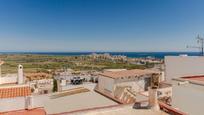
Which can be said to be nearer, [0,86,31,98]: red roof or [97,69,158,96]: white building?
[0,86,31,98]: red roof

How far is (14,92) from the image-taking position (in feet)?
38.2

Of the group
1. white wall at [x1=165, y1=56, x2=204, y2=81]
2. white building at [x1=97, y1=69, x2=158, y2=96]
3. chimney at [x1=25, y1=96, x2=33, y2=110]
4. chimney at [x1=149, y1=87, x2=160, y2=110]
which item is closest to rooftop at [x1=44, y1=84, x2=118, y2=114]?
chimney at [x1=25, y1=96, x2=33, y2=110]

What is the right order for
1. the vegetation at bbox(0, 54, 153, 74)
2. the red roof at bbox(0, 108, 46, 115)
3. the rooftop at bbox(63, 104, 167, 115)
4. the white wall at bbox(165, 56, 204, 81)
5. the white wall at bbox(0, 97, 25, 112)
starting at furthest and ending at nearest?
the vegetation at bbox(0, 54, 153, 74) → the white wall at bbox(165, 56, 204, 81) → the white wall at bbox(0, 97, 25, 112) → the red roof at bbox(0, 108, 46, 115) → the rooftop at bbox(63, 104, 167, 115)

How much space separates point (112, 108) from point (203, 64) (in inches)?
289

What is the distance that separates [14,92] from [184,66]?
32.8ft

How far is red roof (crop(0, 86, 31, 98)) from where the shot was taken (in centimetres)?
1124

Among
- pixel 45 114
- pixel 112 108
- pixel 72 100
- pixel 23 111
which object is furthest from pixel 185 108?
pixel 23 111

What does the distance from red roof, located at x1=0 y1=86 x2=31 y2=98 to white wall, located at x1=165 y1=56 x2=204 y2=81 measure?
346 inches

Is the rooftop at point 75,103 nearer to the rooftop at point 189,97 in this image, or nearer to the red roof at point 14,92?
the red roof at point 14,92

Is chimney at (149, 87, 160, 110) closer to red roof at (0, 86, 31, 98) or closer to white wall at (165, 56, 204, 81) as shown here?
white wall at (165, 56, 204, 81)

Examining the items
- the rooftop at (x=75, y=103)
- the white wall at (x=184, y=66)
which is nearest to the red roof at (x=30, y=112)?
the rooftop at (x=75, y=103)

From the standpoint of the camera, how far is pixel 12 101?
10898 mm

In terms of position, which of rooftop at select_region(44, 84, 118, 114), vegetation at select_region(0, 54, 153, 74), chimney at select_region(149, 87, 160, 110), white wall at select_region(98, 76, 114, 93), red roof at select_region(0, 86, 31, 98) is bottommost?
vegetation at select_region(0, 54, 153, 74)

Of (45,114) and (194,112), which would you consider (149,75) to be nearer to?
(194,112)
